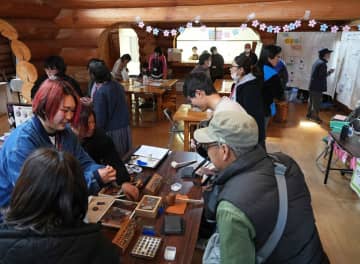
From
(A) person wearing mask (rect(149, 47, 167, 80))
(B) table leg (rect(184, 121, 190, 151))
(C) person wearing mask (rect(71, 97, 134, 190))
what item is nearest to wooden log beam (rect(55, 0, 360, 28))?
(A) person wearing mask (rect(149, 47, 167, 80))

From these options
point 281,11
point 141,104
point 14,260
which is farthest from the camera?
point 141,104

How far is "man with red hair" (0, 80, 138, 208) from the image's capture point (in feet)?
4.43

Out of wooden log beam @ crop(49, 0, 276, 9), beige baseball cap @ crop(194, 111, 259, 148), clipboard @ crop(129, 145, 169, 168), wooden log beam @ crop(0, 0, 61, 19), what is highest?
wooden log beam @ crop(49, 0, 276, 9)

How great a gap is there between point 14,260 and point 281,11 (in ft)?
17.3

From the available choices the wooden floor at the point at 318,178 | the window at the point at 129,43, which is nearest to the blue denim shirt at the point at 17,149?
the wooden floor at the point at 318,178

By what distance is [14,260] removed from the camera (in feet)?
2.77

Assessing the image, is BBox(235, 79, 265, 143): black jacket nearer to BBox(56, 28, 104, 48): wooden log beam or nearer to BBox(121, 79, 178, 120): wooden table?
BBox(121, 79, 178, 120): wooden table

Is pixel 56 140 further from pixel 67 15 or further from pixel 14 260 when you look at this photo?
pixel 67 15

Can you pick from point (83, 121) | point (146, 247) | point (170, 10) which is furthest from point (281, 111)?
point (146, 247)

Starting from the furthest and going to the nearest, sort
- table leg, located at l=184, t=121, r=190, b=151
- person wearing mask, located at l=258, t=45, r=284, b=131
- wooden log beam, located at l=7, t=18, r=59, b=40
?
wooden log beam, located at l=7, t=18, r=59, b=40, table leg, located at l=184, t=121, r=190, b=151, person wearing mask, located at l=258, t=45, r=284, b=131

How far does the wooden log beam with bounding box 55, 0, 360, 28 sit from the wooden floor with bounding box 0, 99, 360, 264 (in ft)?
7.01

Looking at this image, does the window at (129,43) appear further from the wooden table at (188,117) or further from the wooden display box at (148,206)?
Result: the wooden display box at (148,206)

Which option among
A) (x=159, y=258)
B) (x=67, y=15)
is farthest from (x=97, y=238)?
(x=67, y=15)

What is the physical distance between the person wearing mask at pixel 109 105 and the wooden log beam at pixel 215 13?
10.0 feet
